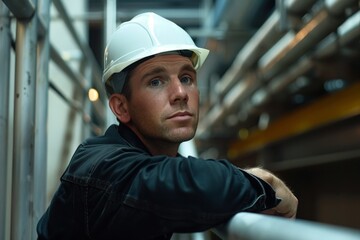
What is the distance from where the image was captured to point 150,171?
814 mm

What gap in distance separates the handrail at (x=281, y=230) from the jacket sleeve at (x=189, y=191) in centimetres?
7

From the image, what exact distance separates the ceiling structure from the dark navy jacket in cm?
117

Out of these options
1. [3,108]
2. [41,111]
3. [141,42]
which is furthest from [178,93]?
[41,111]

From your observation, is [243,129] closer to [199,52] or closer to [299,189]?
[299,189]

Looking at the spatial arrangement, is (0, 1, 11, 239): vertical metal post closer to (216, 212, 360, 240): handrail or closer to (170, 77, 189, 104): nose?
(170, 77, 189, 104): nose

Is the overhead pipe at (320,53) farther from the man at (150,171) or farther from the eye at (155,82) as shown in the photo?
the eye at (155,82)

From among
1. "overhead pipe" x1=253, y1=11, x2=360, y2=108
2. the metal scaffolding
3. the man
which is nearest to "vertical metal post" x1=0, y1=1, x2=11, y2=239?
the metal scaffolding

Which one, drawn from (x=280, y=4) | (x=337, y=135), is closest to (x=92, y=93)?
(x=280, y=4)

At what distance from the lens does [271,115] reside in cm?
425

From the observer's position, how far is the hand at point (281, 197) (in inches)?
36.7

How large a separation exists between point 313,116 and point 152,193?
8.59 feet

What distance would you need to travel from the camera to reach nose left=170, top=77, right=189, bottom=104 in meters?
0.98

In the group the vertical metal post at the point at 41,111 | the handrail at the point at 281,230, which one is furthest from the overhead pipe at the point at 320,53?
the handrail at the point at 281,230

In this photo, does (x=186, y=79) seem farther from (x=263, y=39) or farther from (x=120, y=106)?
(x=263, y=39)
